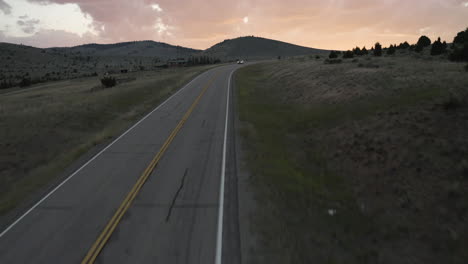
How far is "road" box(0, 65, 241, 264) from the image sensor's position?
721 cm

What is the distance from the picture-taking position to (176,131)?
17.7 m

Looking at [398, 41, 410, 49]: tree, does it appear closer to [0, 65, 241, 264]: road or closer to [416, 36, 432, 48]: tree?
[416, 36, 432, 48]: tree

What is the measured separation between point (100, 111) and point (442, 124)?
25331 mm

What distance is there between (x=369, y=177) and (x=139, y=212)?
9468 mm

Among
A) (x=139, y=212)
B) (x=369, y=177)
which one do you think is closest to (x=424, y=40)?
(x=369, y=177)

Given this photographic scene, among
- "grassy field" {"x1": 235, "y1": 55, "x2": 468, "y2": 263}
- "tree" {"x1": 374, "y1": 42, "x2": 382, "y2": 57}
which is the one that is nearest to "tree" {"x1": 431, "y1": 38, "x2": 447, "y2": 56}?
"tree" {"x1": 374, "y1": 42, "x2": 382, "y2": 57}

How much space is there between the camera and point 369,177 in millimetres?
11016

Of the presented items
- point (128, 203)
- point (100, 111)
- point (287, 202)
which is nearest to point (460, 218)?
point (287, 202)

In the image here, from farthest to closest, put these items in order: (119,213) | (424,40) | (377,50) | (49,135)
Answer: (424,40), (377,50), (49,135), (119,213)

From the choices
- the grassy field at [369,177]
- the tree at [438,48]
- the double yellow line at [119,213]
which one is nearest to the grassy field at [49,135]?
the double yellow line at [119,213]

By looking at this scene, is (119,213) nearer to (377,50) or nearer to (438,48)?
(438,48)

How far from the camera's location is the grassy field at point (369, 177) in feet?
24.4

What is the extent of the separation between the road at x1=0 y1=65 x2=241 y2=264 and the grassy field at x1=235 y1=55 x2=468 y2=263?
5.09 feet

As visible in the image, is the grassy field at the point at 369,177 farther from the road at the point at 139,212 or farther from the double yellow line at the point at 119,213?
the double yellow line at the point at 119,213
